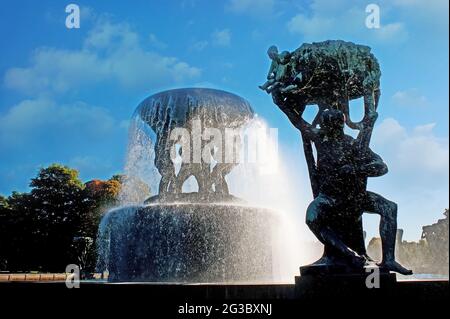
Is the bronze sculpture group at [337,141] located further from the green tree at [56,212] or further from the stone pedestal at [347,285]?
the green tree at [56,212]

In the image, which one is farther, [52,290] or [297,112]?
[297,112]

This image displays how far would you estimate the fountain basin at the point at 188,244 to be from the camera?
35.0ft

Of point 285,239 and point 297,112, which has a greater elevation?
point 297,112

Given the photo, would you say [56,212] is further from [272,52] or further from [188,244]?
[272,52]

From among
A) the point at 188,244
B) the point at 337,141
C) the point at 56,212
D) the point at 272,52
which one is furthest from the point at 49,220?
the point at 337,141

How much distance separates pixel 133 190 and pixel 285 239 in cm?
626

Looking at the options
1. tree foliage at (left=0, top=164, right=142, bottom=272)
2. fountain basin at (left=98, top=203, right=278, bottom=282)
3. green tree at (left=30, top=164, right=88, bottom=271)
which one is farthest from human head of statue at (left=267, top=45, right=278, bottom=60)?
green tree at (left=30, top=164, right=88, bottom=271)

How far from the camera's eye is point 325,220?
5.30 metres

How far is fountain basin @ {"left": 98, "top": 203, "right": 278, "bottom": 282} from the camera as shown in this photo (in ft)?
35.0

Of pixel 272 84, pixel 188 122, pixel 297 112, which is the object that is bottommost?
pixel 297 112

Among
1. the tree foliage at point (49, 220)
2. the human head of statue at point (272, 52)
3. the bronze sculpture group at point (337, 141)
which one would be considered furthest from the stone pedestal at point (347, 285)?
the tree foliage at point (49, 220)

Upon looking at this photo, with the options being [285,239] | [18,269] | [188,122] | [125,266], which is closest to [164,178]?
[188,122]

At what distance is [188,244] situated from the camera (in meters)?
→ 10.8
